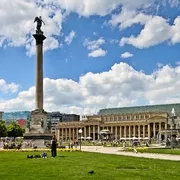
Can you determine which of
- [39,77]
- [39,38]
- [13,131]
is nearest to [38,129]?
[39,77]

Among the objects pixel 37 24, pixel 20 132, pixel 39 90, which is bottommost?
pixel 20 132

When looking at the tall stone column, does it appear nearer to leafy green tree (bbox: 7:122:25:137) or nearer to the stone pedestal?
→ the stone pedestal

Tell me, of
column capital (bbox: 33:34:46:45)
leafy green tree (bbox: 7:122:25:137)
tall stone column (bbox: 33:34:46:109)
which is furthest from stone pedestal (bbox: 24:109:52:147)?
leafy green tree (bbox: 7:122:25:137)

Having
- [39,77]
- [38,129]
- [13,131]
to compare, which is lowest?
[13,131]

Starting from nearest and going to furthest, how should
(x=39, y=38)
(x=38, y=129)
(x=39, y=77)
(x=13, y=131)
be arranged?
(x=38, y=129)
(x=39, y=77)
(x=39, y=38)
(x=13, y=131)

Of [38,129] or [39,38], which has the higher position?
[39,38]

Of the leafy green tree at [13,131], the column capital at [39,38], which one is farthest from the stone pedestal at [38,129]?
the leafy green tree at [13,131]

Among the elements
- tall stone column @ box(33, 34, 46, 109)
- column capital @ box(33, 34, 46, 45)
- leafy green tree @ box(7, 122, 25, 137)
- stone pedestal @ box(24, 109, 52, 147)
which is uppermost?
column capital @ box(33, 34, 46, 45)

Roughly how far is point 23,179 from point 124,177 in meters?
5.73

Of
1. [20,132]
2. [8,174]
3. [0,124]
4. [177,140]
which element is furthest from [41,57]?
[20,132]

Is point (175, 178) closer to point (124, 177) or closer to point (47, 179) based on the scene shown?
point (124, 177)

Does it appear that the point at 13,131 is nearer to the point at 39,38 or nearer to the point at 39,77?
the point at 39,38

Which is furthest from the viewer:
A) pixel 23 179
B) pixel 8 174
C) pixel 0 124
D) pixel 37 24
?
pixel 0 124

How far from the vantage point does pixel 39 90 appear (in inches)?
3157
